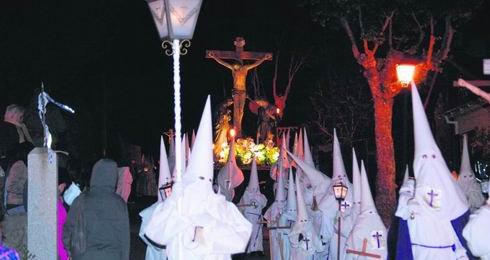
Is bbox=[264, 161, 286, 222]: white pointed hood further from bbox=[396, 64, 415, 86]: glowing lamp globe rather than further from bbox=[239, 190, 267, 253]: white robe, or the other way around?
bbox=[396, 64, 415, 86]: glowing lamp globe

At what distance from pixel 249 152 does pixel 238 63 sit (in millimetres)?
2907

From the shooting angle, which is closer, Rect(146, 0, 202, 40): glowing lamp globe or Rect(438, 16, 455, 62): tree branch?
Rect(146, 0, 202, 40): glowing lamp globe

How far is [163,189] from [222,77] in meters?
30.0

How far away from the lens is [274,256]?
1561cm

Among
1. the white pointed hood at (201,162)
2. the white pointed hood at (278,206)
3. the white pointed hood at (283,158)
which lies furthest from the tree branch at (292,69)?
the white pointed hood at (201,162)

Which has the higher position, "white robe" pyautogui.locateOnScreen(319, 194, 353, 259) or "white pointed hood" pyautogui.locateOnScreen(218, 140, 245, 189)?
"white pointed hood" pyautogui.locateOnScreen(218, 140, 245, 189)

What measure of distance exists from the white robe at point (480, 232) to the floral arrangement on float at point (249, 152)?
1655cm

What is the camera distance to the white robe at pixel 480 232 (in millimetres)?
7777

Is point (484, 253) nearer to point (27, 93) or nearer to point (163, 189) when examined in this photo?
point (163, 189)

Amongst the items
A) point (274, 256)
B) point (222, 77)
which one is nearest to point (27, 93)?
point (274, 256)

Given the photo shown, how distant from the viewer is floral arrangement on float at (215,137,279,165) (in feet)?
80.5

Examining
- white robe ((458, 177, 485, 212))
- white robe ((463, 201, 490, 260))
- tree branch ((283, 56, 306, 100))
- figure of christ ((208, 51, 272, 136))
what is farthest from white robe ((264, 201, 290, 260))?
tree branch ((283, 56, 306, 100))

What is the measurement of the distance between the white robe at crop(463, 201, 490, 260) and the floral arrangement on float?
16554 millimetres

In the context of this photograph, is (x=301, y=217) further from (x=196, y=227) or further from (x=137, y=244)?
(x=137, y=244)
